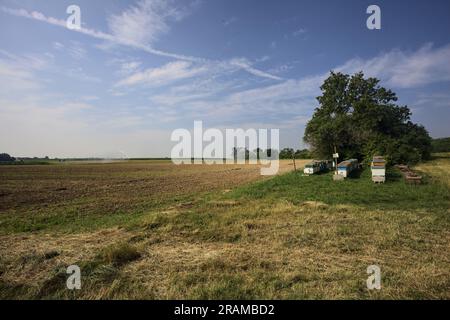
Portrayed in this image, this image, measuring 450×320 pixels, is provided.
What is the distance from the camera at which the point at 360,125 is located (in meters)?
36.2

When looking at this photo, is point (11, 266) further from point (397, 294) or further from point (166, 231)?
point (397, 294)

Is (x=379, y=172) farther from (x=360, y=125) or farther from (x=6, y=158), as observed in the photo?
(x=6, y=158)

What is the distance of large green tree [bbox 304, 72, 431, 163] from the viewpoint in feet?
114

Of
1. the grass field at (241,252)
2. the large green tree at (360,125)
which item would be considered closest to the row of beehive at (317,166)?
the large green tree at (360,125)

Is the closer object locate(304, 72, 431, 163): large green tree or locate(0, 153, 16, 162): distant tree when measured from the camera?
locate(304, 72, 431, 163): large green tree

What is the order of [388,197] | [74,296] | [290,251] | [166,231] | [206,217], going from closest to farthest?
[74,296] < [290,251] < [166,231] < [206,217] < [388,197]

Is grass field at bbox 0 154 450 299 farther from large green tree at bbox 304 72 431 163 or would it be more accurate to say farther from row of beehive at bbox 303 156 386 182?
large green tree at bbox 304 72 431 163

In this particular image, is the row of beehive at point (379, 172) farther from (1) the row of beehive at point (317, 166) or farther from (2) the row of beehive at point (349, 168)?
(1) the row of beehive at point (317, 166)

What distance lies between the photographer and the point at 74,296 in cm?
507

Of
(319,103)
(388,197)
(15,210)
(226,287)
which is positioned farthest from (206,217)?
(319,103)

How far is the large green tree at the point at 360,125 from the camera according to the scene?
3484 cm

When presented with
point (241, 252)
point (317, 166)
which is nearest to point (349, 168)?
point (317, 166)

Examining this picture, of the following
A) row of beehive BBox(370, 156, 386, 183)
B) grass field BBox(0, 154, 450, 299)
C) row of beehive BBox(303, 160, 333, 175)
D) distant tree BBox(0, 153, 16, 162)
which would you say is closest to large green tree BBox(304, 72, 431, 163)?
row of beehive BBox(303, 160, 333, 175)
